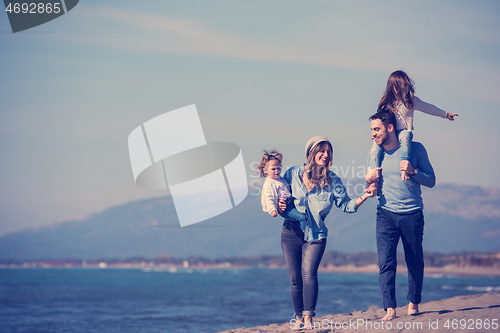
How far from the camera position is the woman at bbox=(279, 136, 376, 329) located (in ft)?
15.2

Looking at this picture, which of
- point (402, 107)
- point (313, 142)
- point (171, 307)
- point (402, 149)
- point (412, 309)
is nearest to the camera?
point (402, 149)

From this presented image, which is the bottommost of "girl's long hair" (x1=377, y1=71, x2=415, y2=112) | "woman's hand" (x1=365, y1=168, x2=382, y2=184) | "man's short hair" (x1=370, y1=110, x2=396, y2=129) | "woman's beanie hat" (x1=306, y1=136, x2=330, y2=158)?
"woman's hand" (x1=365, y1=168, x2=382, y2=184)

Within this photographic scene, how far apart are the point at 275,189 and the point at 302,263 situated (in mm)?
776

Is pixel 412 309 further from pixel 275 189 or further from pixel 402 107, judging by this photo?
pixel 402 107

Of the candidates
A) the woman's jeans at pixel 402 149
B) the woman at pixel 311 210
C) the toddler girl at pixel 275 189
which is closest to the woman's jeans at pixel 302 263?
the woman at pixel 311 210

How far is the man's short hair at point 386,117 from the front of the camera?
14.9 feet

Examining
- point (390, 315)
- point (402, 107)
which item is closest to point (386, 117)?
point (402, 107)

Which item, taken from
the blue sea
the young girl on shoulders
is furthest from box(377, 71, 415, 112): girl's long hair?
the blue sea

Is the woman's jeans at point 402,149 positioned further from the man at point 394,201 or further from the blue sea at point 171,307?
the blue sea at point 171,307

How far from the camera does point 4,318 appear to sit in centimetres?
3609

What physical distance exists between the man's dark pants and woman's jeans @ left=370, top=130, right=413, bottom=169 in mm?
474

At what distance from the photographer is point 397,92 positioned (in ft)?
15.1

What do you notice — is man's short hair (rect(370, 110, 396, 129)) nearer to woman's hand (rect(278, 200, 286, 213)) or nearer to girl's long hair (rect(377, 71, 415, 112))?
girl's long hair (rect(377, 71, 415, 112))

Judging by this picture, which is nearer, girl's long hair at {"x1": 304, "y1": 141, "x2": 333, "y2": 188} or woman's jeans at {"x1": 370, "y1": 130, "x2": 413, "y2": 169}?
woman's jeans at {"x1": 370, "y1": 130, "x2": 413, "y2": 169}
